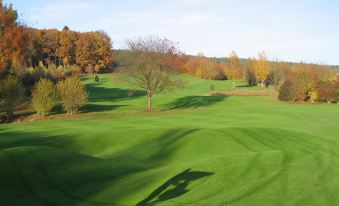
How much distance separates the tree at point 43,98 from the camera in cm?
4362

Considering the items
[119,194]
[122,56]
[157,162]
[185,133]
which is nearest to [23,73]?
[122,56]

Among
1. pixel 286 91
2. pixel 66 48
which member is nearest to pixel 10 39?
pixel 286 91

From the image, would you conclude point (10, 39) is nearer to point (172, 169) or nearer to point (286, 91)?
point (286, 91)

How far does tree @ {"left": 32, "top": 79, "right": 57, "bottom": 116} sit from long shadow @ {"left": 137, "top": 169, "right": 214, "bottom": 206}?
32386 millimetres

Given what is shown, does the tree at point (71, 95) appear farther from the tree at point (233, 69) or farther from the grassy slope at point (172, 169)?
the tree at point (233, 69)

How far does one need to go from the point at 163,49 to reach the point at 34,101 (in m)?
16.6

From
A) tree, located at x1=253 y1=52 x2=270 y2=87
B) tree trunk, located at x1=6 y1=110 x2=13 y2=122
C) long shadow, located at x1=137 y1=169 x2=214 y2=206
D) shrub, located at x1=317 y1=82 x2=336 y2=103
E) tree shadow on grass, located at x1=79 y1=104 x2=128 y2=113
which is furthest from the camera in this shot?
tree, located at x1=253 y1=52 x2=270 y2=87

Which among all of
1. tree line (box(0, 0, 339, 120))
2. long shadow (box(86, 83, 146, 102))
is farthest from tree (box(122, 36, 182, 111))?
long shadow (box(86, 83, 146, 102))

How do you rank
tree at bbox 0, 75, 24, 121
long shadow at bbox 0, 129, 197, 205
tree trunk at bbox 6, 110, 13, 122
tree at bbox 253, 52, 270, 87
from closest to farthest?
long shadow at bbox 0, 129, 197, 205, tree at bbox 0, 75, 24, 121, tree trunk at bbox 6, 110, 13, 122, tree at bbox 253, 52, 270, 87

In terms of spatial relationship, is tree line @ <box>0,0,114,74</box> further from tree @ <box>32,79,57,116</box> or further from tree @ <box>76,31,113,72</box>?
tree @ <box>32,79,57,116</box>

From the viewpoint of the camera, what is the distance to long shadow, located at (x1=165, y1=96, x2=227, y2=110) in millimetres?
57844

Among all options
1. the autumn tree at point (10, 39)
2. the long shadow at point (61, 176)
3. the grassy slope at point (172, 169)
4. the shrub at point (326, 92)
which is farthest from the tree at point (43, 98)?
the shrub at point (326, 92)

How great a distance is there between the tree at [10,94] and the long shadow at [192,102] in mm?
20231

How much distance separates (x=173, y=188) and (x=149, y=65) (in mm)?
38029
